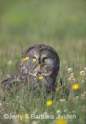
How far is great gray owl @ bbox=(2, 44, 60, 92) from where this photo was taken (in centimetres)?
733

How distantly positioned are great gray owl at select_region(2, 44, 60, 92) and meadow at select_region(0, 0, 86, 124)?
0.12 metres

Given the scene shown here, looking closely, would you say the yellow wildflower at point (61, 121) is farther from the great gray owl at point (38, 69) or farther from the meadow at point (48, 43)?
the great gray owl at point (38, 69)

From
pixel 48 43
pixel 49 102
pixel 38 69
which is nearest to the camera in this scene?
pixel 49 102

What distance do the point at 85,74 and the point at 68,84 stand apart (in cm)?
43

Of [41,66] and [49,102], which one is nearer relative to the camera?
[49,102]

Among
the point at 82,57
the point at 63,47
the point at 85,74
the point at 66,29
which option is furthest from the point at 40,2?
the point at 85,74

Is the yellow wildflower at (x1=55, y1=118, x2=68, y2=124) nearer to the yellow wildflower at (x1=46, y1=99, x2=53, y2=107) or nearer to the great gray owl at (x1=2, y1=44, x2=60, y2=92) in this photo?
the yellow wildflower at (x1=46, y1=99, x2=53, y2=107)

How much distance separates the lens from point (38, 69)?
24.3 ft

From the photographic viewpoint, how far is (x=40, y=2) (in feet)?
59.3

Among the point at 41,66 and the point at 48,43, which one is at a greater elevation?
the point at 41,66

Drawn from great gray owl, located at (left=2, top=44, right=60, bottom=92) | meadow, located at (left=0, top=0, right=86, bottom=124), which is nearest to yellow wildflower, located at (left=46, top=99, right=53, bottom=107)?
meadow, located at (left=0, top=0, right=86, bottom=124)

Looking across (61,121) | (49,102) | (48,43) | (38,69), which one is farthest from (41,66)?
(48,43)

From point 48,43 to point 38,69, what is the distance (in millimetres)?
3657

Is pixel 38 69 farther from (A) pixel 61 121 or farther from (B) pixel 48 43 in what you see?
(B) pixel 48 43
